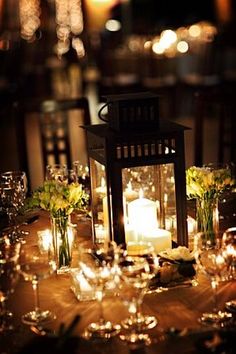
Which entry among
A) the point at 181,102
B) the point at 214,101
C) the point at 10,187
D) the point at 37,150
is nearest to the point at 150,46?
the point at 181,102

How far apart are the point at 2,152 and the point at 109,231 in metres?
4.92

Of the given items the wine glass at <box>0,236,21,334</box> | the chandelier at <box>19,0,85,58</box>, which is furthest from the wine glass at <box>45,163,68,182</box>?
the chandelier at <box>19,0,85,58</box>

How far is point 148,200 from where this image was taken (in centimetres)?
231

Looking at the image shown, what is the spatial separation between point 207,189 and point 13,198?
71cm

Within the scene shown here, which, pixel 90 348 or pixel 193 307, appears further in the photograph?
pixel 193 307

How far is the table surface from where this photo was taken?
1774mm

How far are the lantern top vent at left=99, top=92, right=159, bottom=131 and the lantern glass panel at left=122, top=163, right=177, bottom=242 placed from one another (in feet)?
0.41

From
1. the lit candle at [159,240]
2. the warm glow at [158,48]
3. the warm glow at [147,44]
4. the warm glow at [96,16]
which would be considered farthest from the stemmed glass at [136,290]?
the warm glow at [96,16]

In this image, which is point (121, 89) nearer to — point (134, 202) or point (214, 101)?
point (214, 101)

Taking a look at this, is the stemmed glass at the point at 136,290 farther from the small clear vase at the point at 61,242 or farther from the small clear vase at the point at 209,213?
the small clear vase at the point at 209,213

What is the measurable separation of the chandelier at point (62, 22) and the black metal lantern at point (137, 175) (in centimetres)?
890

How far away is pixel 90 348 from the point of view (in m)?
1.76

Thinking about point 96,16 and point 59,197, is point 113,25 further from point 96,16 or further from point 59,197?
point 59,197

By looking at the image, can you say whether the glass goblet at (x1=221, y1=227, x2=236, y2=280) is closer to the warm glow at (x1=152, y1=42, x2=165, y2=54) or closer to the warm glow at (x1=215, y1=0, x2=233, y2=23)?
the warm glow at (x1=152, y1=42, x2=165, y2=54)
